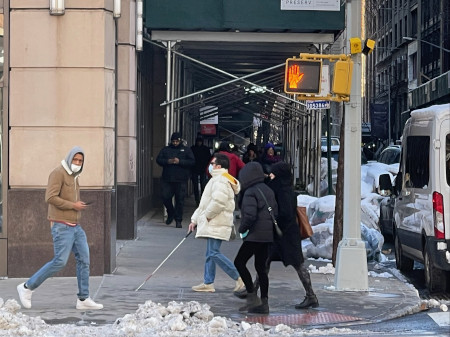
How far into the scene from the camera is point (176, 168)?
21.0 m

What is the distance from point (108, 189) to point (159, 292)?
1.76 metres

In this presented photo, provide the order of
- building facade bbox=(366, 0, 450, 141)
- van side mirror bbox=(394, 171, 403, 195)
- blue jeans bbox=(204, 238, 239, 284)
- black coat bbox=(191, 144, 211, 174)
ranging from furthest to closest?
building facade bbox=(366, 0, 450, 141)
black coat bbox=(191, 144, 211, 174)
van side mirror bbox=(394, 171, 403, 195)
blue jeans bbox=(204, 238, 239, 284)

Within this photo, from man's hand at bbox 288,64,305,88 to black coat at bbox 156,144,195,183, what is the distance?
8.22 m

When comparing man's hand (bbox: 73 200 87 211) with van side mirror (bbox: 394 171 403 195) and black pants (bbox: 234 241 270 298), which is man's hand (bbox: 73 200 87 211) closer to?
black pants (bbox: 234 241 270 298)

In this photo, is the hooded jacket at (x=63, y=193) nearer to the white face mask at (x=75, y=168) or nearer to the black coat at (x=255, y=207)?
the white face mask at (x=75, y=168)

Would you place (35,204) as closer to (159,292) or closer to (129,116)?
(159,292)

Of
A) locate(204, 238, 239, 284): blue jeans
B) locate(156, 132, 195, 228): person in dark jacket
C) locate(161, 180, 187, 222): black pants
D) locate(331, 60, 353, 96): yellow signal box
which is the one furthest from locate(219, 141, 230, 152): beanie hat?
locate(204, 238, 239, 284): blue jeans

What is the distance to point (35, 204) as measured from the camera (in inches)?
523

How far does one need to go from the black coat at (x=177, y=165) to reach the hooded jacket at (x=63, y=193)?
986cm

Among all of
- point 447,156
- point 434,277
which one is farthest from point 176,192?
point 447,156

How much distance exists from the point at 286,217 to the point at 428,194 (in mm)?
2617

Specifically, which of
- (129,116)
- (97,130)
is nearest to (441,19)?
(129,116)

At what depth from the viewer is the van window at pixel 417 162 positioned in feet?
44.0

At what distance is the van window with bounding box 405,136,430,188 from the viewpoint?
13.4m
